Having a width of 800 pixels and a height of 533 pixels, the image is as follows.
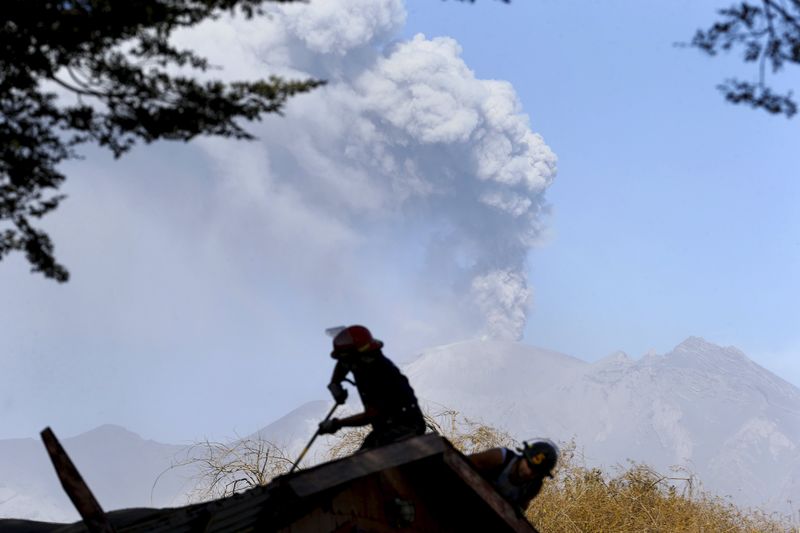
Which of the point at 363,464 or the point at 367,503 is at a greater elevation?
the point at 363,464

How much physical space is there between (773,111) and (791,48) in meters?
0.65

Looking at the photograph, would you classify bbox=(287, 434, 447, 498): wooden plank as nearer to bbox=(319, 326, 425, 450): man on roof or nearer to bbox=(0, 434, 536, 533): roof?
bbox=(0, 434, 536, 533): roof

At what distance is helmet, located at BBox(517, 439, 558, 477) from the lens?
32.5 ft

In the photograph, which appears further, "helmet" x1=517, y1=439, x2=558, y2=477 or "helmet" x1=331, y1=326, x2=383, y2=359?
"helmet" x1=331, y1=326, x2=383, y2=359

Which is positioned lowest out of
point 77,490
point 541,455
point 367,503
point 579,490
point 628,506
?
point 367,503

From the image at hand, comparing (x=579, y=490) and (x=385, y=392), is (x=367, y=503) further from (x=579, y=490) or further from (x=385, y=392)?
(x=579, y=490)

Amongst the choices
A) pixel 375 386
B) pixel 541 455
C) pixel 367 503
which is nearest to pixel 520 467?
pixel 541 455

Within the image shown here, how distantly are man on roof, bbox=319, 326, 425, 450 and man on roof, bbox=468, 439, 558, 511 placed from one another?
0.90m

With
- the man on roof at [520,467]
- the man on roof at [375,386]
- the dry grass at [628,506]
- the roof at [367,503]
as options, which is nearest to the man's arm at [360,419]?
the man on roof at [375,386]

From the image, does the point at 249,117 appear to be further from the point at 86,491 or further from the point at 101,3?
the point at 86,491

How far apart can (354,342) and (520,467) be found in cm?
234

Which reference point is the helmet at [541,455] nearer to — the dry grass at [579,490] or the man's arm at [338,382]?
the man's arm at [338,382]

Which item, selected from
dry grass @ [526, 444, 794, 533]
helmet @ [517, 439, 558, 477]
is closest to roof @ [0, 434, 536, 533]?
helmet @ [517, 439, 558, 477]

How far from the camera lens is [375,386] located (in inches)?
432
